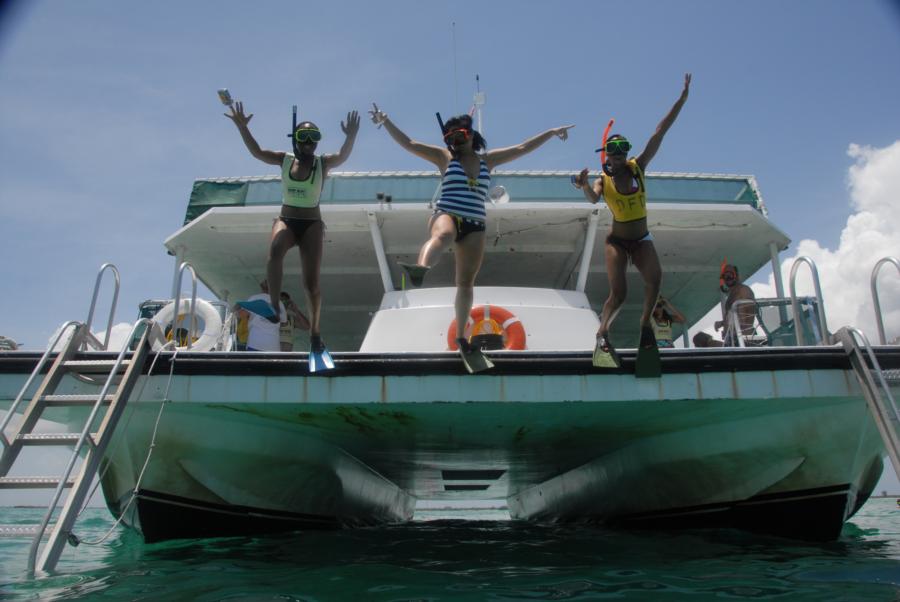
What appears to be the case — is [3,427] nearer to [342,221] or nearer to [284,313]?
[284,313]

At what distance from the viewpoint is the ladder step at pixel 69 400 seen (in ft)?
13.2

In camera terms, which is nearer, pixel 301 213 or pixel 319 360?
pixel 319 360

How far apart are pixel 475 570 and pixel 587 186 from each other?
108 inches

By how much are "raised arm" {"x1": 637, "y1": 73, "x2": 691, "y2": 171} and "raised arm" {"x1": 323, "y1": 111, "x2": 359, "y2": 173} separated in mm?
2113

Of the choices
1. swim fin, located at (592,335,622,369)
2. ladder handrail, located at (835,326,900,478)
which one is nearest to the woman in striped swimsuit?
swim fin, located at (592,335,622,369)

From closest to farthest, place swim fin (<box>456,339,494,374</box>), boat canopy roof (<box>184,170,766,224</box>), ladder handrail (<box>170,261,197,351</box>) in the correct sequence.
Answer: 1. swim fin (<box>456,339,494,374</box>)
2. ladder handrail (<box>170,261,197,351</box>)
3. boat canopy roof (<box>184,170,766,224</box>)

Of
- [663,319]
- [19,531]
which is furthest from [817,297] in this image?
[19,531]

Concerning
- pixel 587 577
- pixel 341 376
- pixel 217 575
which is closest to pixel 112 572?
pixel 217 575

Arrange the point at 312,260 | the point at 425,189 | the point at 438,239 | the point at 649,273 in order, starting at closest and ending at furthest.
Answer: the point at 438,239, the point at 649,273, the point at 312,260, the point at 425,189

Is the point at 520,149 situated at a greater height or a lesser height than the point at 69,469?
greater

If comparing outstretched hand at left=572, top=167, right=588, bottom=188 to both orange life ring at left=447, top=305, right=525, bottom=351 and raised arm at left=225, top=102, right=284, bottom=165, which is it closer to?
orange life ring at left=447, top=305, right=525, bottom=351

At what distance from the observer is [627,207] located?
4.53 m

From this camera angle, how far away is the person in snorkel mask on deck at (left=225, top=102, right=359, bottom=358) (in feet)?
15.0

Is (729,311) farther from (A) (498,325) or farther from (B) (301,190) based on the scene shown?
(B) (301,190)
